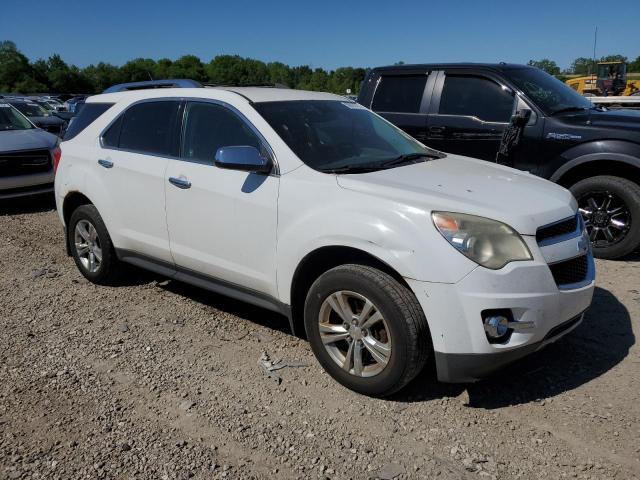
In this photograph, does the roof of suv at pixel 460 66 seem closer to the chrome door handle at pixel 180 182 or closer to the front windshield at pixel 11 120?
the chrome door handle at pixel 180 182

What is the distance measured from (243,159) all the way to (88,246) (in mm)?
2382

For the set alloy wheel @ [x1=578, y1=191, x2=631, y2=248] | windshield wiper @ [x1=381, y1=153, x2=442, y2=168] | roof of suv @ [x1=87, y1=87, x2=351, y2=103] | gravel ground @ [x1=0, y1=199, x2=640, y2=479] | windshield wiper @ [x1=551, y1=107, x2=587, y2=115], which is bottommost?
gravel ground @ [x1=0, y1=199, x2=640, y2=479]

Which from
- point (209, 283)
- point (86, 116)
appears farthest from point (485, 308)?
point (86, 116)

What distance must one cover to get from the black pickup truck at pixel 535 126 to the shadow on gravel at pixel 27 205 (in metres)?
5.58

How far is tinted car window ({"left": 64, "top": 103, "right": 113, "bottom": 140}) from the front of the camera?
200 inches

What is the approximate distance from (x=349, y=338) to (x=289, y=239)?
69 centimetres

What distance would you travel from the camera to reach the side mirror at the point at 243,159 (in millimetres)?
3547

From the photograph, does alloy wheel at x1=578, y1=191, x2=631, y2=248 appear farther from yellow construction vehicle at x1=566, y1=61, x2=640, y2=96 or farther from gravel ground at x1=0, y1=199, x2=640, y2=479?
yellow construction vehicle at x1=566, y1=61, x2=640, y2=96

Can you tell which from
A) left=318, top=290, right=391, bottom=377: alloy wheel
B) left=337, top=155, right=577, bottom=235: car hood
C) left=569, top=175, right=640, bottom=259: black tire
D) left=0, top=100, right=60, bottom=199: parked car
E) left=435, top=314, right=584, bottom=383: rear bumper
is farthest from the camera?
left=0, top=100, right=60, bottom=199: parked car

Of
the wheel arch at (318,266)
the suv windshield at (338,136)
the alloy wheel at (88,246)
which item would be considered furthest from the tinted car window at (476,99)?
the alloy wheel at (88,246)

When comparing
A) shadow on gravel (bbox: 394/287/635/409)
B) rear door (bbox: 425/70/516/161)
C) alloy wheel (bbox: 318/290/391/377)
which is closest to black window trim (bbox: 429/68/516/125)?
rear door (bbox: 425/70/516/161)

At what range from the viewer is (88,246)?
5215 millimetres

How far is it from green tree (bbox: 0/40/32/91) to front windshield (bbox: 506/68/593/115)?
328 ft

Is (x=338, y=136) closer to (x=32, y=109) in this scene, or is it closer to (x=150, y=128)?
(x=150, y=128)
